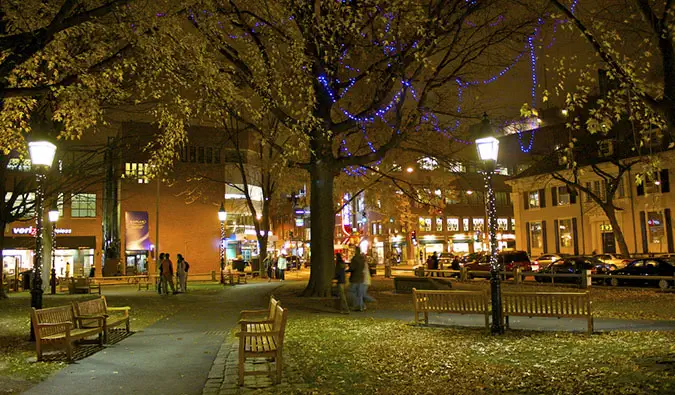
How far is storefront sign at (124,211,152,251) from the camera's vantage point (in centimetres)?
4581

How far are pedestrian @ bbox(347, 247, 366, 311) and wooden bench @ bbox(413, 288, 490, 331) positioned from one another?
11.4ft

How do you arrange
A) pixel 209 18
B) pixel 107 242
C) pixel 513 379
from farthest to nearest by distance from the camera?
pixel 107 242
pixel 209 18
pixel 513 379

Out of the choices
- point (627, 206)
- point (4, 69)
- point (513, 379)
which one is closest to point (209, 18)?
point (4, 69)

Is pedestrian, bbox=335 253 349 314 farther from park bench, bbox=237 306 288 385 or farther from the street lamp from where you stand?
park bench, bbox=237 306 288 385

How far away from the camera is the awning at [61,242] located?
45.1 m

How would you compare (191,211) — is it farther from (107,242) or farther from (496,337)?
(496,337)

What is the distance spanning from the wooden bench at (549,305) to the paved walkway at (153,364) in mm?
6075

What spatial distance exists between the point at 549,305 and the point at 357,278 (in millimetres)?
6177

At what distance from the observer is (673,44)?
8.80 m

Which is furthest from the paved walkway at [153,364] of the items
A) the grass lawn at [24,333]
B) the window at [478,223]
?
the window at [478,223]

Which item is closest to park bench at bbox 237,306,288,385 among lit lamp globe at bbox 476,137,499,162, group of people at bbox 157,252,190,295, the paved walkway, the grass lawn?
the paved walkway

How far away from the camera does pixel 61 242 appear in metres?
45.7

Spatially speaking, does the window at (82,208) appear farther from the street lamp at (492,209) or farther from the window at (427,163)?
the street lamp at (492,209)

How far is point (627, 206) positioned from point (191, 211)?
34705 mm
